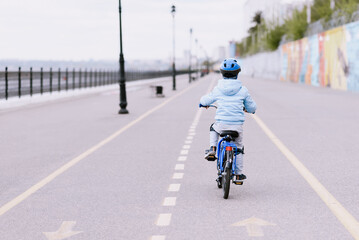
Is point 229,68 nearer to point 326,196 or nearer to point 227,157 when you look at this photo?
point 227,157

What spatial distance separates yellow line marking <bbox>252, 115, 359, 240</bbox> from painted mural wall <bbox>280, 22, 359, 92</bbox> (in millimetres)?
28809

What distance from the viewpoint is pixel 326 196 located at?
7.43 metres

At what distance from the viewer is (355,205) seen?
6926mm

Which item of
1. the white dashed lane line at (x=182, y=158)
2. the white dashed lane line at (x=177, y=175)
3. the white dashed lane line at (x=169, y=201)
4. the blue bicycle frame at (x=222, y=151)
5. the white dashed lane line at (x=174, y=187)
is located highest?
the blue bicycle frame at (x=222, y=151)

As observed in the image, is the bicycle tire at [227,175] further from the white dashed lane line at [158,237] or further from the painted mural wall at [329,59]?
the painted mural wall at [329,59]

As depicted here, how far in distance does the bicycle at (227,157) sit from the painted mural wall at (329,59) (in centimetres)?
3225

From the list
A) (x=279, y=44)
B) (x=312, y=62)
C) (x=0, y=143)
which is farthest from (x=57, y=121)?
(x=279, y=44)

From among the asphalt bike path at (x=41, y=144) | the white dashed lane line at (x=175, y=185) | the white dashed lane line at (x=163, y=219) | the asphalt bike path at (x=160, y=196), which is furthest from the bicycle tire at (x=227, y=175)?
the asphalt bike path at (x=41, y=144)

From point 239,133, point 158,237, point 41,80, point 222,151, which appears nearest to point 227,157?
point 222,151

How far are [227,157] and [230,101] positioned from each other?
0.75 m

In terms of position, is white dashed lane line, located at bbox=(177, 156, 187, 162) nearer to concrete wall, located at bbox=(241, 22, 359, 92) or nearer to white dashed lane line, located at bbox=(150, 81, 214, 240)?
white dashed lane line, located at bbox=(150, 81, 214, 240)

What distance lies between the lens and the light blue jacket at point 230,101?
7.54 m

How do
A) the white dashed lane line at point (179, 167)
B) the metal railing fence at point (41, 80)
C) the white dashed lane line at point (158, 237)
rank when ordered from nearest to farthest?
the white dashed lane line at point (158, 237), the white dashed lane line at point (179, 167), the metal railing fence at point (41, 80)

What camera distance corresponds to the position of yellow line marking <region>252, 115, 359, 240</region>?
19.6 feet
